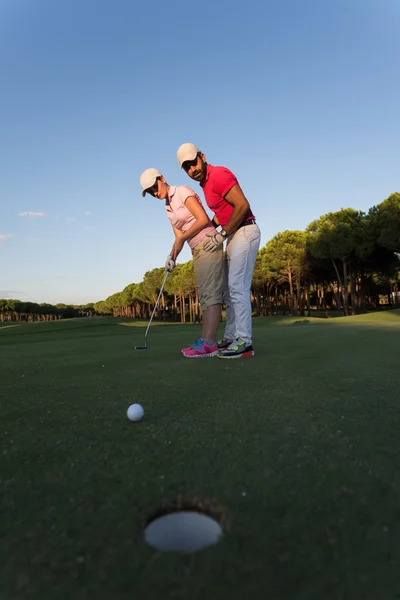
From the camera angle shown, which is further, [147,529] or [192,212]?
[192,212]

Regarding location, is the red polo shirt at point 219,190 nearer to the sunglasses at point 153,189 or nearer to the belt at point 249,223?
the belt at point 249,223

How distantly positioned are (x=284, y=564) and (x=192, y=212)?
14.0ft

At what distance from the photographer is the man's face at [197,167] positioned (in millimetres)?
4641

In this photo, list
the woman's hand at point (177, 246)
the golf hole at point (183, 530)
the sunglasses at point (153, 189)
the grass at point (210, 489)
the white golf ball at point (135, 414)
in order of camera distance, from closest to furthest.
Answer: the grass at point (210, 489)
the golf hole at point (183, 530)
the white golf ball at point (135, 414)
the woman's hand at point (177, 246)
the sunglasses at point (153, 189)

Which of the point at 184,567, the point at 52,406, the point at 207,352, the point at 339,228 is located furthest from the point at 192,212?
the point at 339,228

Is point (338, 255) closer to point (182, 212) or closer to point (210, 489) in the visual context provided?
point (182, 212)

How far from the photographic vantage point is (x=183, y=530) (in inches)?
42.3

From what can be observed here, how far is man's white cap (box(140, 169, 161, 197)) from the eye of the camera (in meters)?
4.90

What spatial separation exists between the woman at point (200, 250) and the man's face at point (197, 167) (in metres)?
0.22

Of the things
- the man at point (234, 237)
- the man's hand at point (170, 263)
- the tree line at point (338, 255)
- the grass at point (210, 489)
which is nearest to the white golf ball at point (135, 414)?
the grass at point (210, 489)

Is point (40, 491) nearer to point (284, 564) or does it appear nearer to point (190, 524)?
point (190, 524)

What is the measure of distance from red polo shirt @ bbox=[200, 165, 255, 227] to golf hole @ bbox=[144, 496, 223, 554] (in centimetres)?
381

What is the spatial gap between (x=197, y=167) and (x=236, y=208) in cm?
74

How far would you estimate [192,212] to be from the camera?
4.79 metres
